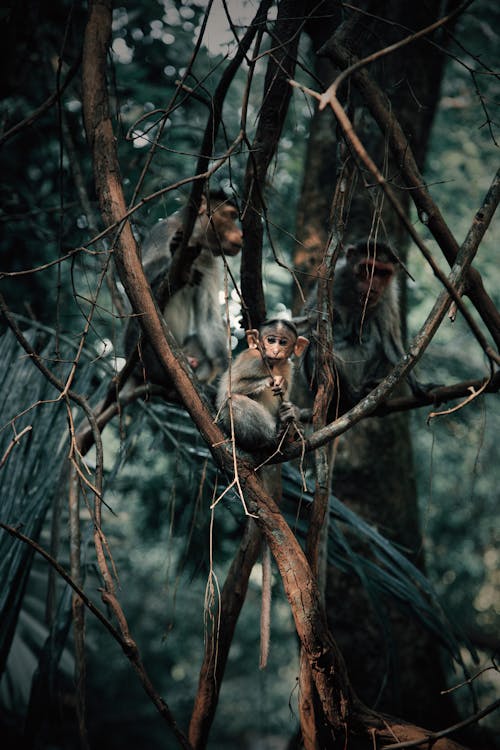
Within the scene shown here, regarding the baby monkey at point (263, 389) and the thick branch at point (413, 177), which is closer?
the thick branch at point (413, 177)

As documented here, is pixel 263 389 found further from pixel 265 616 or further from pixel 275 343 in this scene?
pixel 265 616

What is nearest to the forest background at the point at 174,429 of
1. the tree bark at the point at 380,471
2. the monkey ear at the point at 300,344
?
the tree bark at the point at 380,471

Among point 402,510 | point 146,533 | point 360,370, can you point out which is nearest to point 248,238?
point 360,370

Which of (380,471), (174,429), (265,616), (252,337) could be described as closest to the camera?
(265,616)

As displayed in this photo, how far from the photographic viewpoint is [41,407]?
3.37 m

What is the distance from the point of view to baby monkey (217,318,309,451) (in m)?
2.91

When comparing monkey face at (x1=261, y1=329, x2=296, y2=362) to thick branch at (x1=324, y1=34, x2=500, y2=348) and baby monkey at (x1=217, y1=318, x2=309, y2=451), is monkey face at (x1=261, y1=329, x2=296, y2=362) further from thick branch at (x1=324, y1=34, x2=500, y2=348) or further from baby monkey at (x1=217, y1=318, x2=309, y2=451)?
thick branch at (x1=324, y1=34, x2=500, y2=348)

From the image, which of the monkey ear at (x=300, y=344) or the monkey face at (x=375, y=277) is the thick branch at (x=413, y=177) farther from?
the monkey face at (x=375, y=277)

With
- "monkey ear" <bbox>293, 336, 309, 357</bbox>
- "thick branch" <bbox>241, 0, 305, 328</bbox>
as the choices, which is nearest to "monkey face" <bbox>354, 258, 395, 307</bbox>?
"monkey ear" <bbox>293, 336, 309, 357</bbox>

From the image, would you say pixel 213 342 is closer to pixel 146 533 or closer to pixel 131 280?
pixel 146 533

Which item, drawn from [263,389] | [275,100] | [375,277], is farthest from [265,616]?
[375,277]

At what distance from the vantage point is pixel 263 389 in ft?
10.5

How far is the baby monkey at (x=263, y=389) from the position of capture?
291 cm

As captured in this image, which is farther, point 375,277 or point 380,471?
point 380,471
